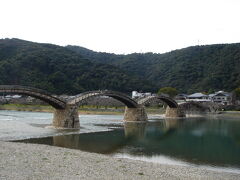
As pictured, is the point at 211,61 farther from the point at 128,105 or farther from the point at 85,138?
the point at 85,138

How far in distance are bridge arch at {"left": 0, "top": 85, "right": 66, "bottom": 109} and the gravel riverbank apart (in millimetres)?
11651

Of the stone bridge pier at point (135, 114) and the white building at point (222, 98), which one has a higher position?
the white building at point (222, 98)

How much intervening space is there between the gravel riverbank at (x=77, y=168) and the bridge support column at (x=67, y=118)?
51.7 ft

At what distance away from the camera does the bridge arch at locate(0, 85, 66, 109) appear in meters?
28.8

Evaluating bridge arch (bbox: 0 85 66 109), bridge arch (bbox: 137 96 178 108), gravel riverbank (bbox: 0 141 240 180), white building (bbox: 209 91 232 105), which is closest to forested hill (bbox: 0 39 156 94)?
white building (bbox: 209 91 232 105)

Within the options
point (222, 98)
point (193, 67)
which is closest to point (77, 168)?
point (222, 98)

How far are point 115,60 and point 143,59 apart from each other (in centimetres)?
A: 1654

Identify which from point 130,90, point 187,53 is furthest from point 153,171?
point 187,53

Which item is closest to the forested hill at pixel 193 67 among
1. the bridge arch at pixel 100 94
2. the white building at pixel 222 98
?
the white building at pixel 222 98

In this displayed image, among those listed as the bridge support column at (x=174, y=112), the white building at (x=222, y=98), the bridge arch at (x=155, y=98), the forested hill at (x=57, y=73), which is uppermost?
the forested hill at (x=57, y=73)

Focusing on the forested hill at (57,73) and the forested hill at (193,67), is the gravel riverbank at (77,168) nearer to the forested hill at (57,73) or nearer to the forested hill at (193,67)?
the forested hill at (57,73)

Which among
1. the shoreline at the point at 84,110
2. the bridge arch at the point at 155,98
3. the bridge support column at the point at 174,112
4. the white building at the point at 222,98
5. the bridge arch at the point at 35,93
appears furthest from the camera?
the white building at the point at 222,98

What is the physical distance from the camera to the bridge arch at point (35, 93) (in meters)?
28.8

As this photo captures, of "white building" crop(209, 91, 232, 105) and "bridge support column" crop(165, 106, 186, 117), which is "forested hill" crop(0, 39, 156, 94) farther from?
"bridge support column" crop(165, 106, 186, 117)
